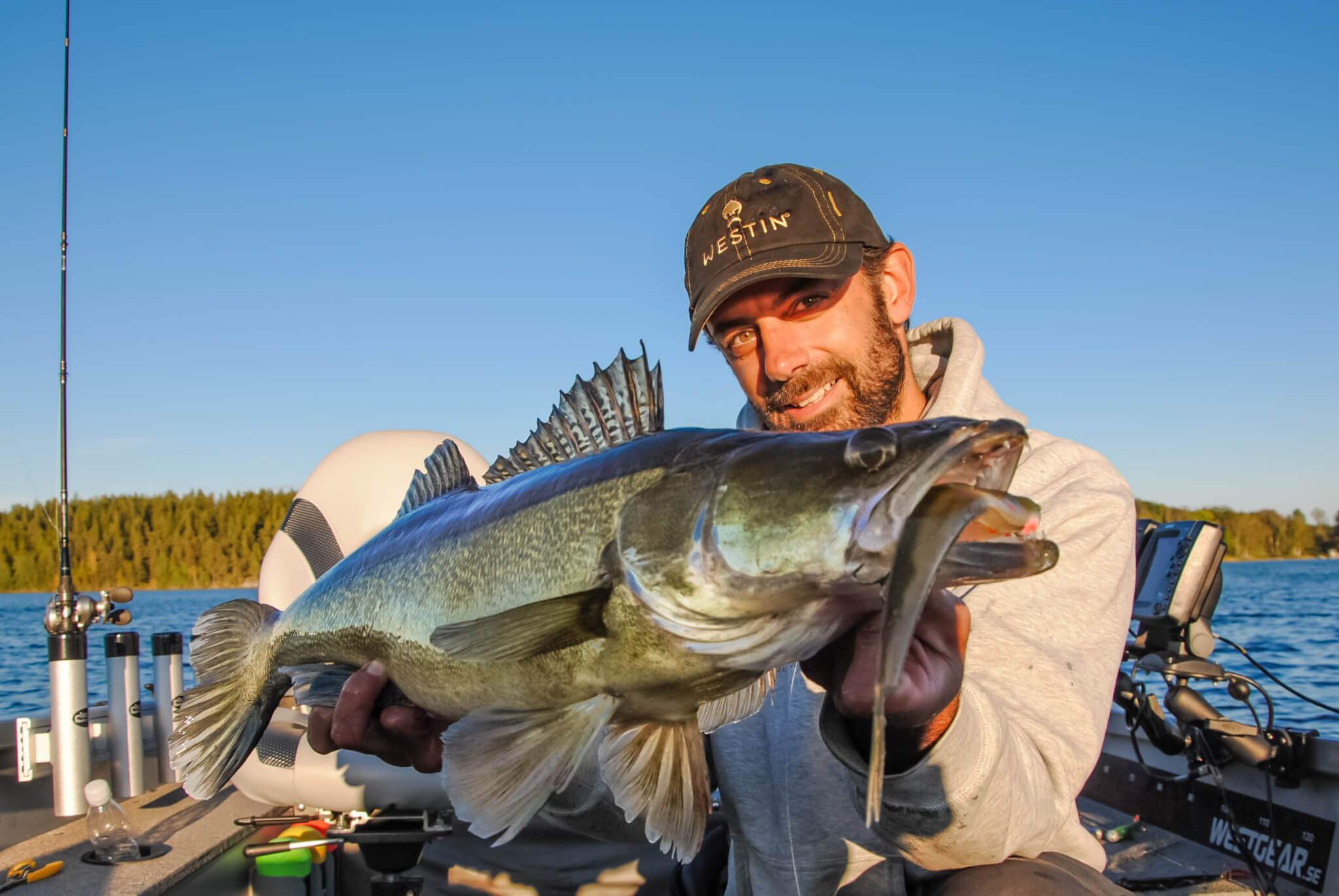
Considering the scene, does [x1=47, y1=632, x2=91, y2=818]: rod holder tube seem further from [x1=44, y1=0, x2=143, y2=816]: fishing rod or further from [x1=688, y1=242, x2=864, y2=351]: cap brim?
[x1=688, y1=242, x2=864, y2=351]: cap brim

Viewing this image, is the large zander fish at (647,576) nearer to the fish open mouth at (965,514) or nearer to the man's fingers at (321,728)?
the fish open mouth at (965,514)

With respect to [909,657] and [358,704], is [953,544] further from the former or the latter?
[358,704]

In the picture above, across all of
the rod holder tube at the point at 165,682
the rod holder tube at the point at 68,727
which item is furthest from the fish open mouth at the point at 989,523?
the rod holder tube at the point at 165,682

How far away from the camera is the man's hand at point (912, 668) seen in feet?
4.83

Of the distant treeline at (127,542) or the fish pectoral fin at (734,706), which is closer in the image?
the fish pectoral fin at (734,706)

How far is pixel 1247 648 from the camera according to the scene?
695 inches

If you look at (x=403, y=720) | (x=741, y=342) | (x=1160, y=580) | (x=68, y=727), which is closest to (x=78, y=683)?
(x=68, y=727)

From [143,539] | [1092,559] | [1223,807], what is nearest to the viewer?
[1092,559]

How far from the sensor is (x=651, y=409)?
2.10 meters

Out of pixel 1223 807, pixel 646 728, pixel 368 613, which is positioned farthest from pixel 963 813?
pixel 1223 807

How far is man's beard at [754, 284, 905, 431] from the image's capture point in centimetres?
337

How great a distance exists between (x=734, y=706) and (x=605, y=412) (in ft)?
2.46

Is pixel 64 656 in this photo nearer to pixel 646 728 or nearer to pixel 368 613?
pixel 368 613

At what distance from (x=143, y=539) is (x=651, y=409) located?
37986 mm
